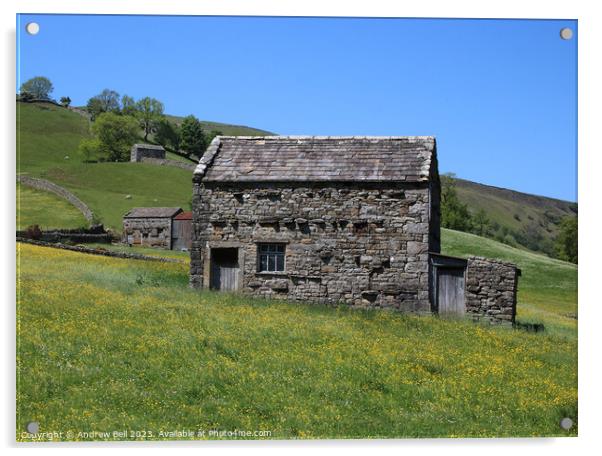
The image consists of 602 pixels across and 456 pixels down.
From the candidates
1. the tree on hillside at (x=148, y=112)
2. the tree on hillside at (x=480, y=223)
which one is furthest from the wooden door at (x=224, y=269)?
the tree on hillside at (x=480, y=223)

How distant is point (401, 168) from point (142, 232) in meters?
9.05

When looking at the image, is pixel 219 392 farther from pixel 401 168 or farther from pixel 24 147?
pixel 401 168

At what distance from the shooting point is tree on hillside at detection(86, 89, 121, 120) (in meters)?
13.5

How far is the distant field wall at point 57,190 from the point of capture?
548 inches

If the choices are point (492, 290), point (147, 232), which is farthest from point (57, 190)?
point (492, 290)

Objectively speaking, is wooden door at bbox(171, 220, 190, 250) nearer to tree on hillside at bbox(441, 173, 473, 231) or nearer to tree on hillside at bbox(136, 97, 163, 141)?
tree on hillside at bbox(441, 173, 473, 231)

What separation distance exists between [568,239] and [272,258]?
8.01 metres

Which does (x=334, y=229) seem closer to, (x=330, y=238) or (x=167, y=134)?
(x=330, y=238)

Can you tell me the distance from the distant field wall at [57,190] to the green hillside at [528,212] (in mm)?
8774

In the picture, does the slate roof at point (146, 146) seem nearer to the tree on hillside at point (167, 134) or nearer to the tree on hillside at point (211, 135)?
the tree on hillside at point (167, 134)

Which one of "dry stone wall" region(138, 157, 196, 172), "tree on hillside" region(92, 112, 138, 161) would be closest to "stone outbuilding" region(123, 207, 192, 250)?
"dry stone wall" region(138, 157, 196, 172)

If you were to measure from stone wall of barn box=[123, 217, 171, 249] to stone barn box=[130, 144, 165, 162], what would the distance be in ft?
12.0

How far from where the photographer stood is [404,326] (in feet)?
53.4
